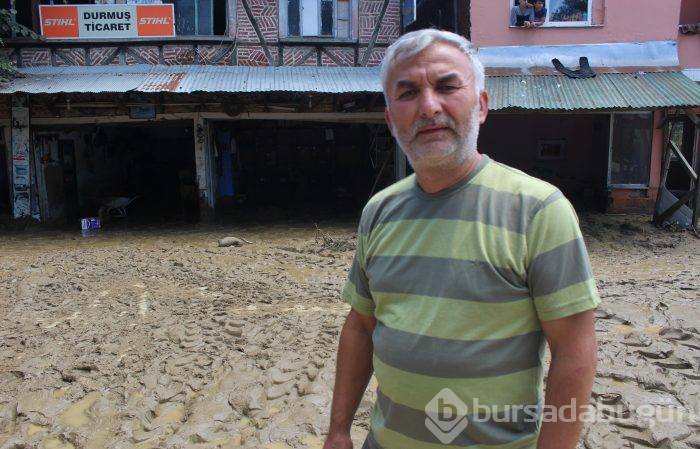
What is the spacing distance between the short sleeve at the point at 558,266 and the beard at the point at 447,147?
0.27m

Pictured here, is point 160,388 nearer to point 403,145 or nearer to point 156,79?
point 403,145

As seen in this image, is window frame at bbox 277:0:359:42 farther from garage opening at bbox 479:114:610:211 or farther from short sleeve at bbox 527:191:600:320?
short sleeve at bbox 527:191:600:320

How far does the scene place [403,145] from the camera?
1528 millimetres

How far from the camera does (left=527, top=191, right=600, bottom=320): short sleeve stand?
1.24m

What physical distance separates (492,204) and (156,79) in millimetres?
9617

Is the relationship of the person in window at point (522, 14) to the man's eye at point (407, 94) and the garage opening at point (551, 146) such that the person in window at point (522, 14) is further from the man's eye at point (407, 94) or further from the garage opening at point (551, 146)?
the man's eye at point (407, 94)

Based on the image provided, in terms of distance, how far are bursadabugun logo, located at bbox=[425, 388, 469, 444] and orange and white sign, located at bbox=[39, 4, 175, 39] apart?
1090 cm

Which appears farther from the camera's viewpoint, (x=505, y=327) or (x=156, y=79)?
(x=156, y=79)

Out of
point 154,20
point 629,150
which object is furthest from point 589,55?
point 154,20

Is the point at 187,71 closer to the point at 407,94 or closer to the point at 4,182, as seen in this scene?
the point at 4,182

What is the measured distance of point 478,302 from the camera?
133 cm

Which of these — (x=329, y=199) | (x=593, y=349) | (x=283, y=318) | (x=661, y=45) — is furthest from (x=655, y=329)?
(x=329, y=199)

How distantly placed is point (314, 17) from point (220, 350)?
855cm

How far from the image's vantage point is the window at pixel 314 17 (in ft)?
36.3
